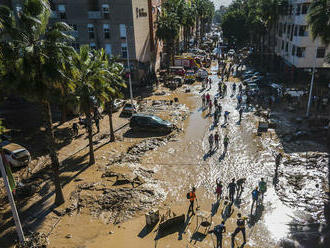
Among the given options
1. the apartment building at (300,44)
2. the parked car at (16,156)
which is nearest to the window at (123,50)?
the apartment building at (300,44)

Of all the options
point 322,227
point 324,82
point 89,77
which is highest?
point 89,77

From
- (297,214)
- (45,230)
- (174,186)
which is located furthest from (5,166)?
(297,214)

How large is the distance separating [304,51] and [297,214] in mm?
32935

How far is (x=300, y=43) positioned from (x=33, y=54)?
3929 cm

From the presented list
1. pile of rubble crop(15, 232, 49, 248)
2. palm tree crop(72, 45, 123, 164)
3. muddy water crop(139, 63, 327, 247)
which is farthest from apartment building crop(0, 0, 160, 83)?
pile of rubble crop(15, 232, 49, 248)

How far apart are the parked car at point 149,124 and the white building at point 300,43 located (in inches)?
958

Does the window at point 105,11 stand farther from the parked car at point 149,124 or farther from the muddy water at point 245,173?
the muddy water at point 245,173

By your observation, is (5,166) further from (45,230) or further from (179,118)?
(179,118)

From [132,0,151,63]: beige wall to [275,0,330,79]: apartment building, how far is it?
973 inches

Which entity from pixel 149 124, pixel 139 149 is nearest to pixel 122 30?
pixel 149 124

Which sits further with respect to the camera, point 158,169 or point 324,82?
point 324,82

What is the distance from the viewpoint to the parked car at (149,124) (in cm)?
2642

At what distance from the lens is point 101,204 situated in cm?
1584

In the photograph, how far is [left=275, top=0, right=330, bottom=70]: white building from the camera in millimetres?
39719
